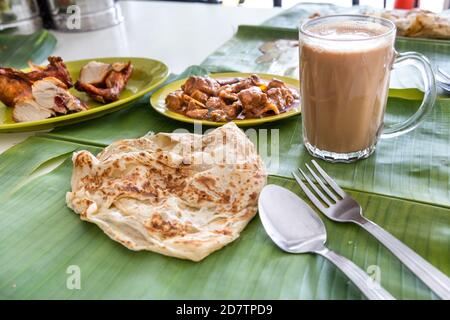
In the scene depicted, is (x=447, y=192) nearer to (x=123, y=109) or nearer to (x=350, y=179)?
(x=350, y=179)

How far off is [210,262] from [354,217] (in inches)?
11.5

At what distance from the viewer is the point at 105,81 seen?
59.4 inches

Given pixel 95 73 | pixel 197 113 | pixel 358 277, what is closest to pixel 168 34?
pixel 95 73

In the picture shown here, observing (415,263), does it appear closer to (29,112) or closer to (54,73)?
(29,112)

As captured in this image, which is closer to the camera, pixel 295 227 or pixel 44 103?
pixel 295 227

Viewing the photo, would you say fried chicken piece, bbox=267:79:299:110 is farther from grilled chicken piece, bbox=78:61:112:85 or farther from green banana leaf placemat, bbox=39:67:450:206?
grilled chicken piece, bbox=78:61:112:85

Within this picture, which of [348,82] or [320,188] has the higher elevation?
[348,82]

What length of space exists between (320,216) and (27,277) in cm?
56

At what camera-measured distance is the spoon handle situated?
2.20ft

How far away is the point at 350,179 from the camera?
Result: 1016mm

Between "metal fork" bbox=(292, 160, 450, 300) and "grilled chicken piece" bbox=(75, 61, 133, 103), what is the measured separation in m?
0.71

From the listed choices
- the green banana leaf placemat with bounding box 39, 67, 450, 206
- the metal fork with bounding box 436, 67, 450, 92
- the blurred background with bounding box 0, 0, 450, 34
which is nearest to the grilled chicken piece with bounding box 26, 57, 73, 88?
the green banana leaf placemat with bounding box 39, 67, 450, 206

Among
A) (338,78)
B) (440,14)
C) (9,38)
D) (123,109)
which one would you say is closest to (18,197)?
(123,109)

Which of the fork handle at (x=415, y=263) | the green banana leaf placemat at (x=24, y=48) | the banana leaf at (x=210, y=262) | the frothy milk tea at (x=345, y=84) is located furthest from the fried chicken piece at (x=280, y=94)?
the green banana leaf placemat at (x=24, y=48)
